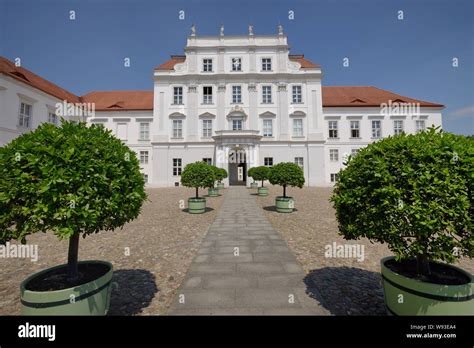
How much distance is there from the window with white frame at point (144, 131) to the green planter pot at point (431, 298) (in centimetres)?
2908

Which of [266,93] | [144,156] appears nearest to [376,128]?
[266,93]

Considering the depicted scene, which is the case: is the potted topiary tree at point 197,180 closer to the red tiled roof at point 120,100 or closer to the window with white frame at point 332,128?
the red tiled roof at point 120,100

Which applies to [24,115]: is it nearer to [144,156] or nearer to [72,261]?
[144,156]

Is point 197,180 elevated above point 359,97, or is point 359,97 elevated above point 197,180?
point 359,97

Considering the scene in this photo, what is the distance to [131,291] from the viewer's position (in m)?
3.48

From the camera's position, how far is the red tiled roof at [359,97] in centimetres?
2701

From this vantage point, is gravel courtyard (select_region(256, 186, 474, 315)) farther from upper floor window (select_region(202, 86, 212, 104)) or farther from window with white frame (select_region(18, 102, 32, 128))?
window with white frame (select_region(18, 102, 32, 128))

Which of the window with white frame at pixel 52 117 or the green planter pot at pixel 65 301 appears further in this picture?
the window with white frame at pixel 52 117

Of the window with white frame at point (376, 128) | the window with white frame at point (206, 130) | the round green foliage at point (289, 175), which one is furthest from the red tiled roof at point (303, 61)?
the round green foliage at point (289, 175)

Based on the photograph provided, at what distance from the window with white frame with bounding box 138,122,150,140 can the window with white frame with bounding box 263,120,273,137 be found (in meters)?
14.8

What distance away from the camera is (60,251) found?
18.6 ft

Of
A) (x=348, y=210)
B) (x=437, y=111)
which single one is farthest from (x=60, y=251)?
(x=437, y=111)

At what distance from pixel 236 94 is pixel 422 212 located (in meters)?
26.1
